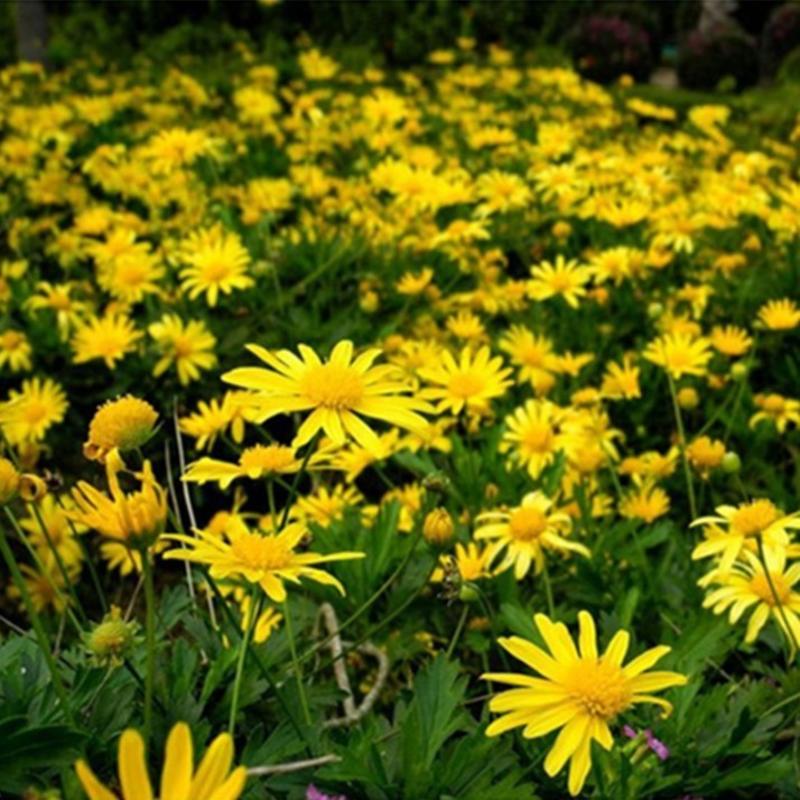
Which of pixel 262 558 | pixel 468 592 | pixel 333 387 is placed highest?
pixel 333 387

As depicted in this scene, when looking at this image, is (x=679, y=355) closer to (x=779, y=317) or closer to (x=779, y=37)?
(x=779, y=317)

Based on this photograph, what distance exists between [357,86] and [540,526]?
575cm

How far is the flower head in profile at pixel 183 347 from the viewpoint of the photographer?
2750 millimetres

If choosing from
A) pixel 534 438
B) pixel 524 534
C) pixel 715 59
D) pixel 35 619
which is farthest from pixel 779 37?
pixel 35 619

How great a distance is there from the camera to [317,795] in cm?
115

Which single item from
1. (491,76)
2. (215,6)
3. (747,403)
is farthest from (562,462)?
(215,6)

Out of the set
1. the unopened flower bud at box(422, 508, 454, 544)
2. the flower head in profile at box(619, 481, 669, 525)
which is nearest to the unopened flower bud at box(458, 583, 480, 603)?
the unopened flower bud at box(422, 508, 454, 544)

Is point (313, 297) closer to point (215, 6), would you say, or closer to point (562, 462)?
point (562, 462)

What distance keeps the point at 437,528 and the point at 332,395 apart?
203 millimetres

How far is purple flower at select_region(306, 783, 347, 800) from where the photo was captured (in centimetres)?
115

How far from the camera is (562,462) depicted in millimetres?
2244

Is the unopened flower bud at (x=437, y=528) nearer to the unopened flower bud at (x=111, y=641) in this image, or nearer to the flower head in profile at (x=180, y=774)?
the unopened flower bud at (x=111, y=641)

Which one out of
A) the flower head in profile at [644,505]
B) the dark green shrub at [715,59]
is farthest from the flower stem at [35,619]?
the dark green shrub at [715,59]

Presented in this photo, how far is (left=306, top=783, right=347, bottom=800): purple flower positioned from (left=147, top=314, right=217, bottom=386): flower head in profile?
1649 millimetres
